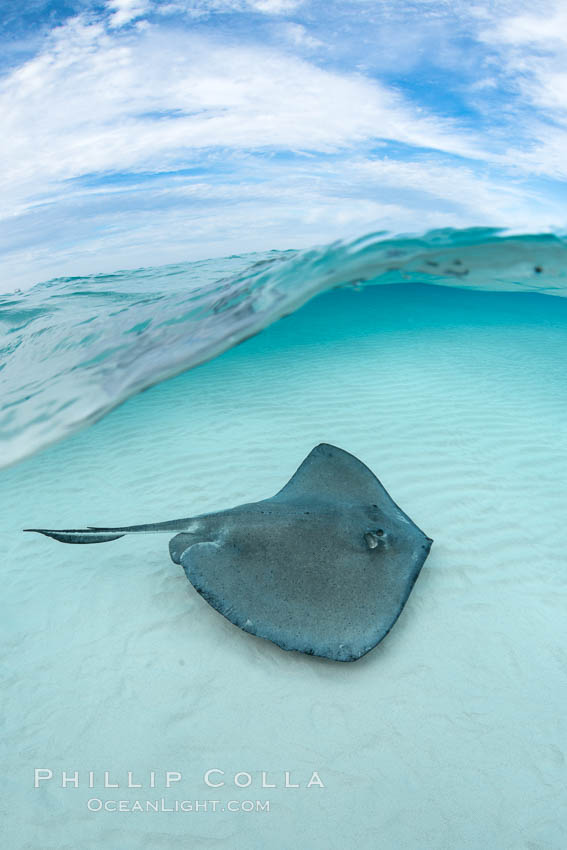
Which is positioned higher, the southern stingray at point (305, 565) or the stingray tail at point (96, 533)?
the stingray tail at point (96, 533)

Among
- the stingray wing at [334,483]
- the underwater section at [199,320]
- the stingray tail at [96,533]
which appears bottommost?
the stingray wing at [334,483]

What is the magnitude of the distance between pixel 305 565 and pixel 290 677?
0.75 meters

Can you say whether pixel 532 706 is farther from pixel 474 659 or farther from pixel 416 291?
pixel 416 291

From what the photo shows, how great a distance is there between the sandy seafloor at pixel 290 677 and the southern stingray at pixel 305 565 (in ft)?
1.37

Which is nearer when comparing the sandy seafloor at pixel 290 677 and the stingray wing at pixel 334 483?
the sandy seafloor at pixel 290 677

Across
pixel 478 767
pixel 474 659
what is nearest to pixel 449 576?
pixel 474 659

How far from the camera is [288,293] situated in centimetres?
566

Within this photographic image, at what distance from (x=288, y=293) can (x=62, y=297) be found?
10.5 metres

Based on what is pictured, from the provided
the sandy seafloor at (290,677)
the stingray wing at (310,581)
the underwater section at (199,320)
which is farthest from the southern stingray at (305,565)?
the underwater section at (199,320)

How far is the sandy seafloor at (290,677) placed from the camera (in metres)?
2.52

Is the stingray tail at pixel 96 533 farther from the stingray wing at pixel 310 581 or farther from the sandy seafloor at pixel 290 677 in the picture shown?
the sandy seafloor at pixel 290 677

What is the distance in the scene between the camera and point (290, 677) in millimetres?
3250

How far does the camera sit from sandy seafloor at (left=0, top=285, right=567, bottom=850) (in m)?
2.52

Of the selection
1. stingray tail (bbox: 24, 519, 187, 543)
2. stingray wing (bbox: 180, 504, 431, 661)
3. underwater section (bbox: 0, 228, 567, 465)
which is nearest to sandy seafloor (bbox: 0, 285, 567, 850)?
stingray wing (bbox: 180, 504, 431, 661)
